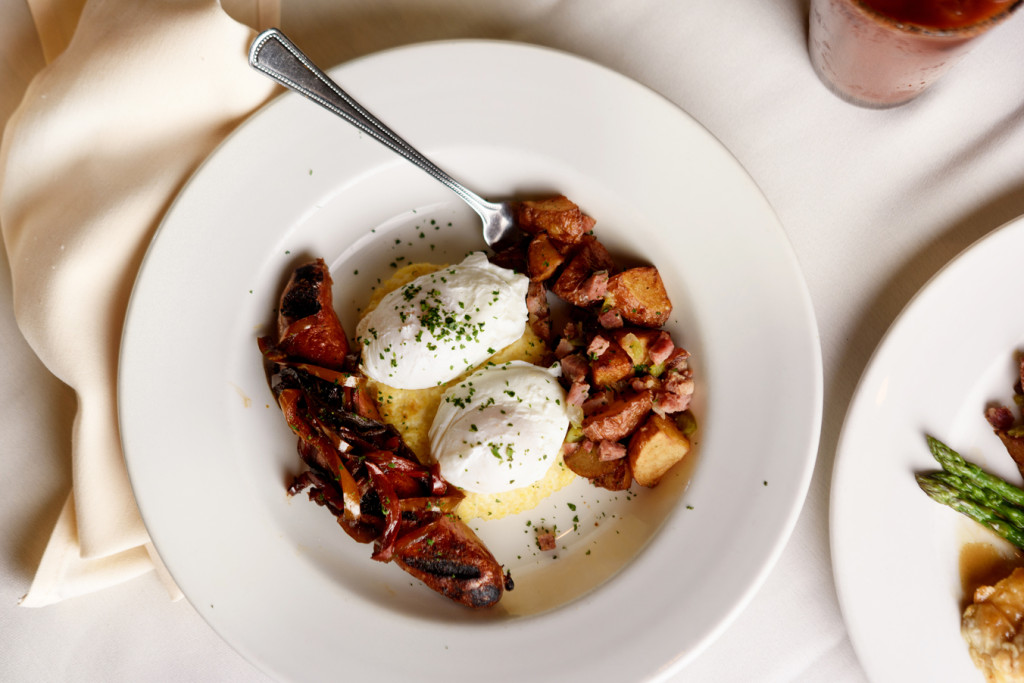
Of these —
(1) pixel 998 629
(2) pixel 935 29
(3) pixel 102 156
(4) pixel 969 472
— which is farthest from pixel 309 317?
(1) pixel 998 629

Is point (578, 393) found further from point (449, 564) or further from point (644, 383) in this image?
point (449, 564)

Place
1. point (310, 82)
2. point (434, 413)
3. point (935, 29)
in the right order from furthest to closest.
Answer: point (434, 413) → point (310, 82) → point (935, 29)

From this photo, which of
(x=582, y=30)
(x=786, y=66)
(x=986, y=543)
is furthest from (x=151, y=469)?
(x=986, y=543)

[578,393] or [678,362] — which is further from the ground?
[678,362]

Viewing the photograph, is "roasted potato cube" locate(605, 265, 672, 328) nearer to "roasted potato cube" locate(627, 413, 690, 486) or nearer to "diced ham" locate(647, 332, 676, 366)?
"diced ham" locate(647, 332, 676, 366)

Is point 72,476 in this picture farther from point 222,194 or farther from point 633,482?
point 633,482

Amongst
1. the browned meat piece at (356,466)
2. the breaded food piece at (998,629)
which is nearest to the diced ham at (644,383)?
the browned meat piece at (356,466)

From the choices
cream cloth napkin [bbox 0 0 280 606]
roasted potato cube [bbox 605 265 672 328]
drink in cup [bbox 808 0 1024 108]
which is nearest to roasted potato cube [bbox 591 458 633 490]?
roasted potato cube [bbox 605 265 672 328]
